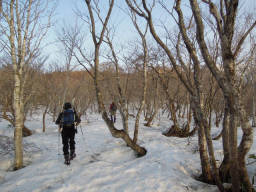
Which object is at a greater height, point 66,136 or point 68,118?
point 68,118

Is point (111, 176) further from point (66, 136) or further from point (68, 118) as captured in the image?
point (68, 118)

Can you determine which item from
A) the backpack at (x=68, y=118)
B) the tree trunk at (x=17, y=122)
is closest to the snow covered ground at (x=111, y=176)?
the tree trunk at (x=17, y=122)

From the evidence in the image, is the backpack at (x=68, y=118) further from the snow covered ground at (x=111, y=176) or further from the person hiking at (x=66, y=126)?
the snow covered ground at (x=111, y=176)

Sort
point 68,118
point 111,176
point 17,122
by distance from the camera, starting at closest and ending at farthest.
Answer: point 111,176, point 68,118, point 17,122

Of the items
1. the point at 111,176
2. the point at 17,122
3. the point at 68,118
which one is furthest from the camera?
the point at 17,122

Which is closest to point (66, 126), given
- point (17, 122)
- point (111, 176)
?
point (17, 122)

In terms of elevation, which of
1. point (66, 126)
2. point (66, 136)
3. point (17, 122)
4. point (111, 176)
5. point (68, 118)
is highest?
point (68, 118)

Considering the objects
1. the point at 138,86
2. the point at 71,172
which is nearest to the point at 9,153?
the point at 71,172

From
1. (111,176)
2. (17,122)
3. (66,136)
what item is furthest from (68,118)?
(111,176)

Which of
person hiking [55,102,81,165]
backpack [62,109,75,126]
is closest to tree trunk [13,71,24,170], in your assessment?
person hiking [55,102,81,165]

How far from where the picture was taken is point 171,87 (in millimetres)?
21969

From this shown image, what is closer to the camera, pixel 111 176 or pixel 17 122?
pixel 111 176

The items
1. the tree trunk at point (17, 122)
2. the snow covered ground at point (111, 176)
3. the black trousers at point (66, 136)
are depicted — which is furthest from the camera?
the tree trunk at point (17, 122)

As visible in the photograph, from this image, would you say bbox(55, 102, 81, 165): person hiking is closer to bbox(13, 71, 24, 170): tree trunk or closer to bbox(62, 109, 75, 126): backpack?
bbox(62, 109, 75, 126): backpack
